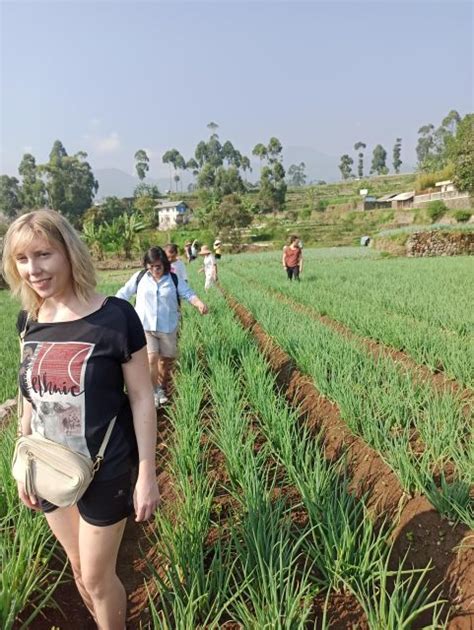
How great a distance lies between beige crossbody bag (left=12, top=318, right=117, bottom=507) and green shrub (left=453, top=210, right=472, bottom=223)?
94.4 feet

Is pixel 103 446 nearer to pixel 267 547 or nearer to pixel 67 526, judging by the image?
pixel 67 526

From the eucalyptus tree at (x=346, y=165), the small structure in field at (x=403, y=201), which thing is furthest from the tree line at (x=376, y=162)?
the small structure in field at (x=403, y=201)

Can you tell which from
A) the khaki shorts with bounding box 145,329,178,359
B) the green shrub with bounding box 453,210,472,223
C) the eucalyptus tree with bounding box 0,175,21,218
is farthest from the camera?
the eucalyptus tree with bounding box 0,175,21,218

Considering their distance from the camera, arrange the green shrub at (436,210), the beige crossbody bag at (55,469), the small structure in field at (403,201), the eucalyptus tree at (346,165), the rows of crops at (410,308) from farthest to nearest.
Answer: the eucalyptus tree at (346,165) < the small structure in field at (403,201) < the green shrub at (436,210) < the rows of crops at (410,308) < the beige crossbody bag at (55,469)

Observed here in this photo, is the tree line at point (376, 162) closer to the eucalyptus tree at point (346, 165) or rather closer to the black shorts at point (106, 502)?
the eucalyptus tree at point (346, 165)

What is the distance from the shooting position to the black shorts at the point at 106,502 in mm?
1258

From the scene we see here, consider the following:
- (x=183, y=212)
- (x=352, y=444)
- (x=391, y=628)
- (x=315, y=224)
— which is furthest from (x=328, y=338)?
(x=183, y=212)

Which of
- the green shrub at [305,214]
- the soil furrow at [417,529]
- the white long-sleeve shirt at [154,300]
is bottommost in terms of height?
the soil furrow at [417,529]

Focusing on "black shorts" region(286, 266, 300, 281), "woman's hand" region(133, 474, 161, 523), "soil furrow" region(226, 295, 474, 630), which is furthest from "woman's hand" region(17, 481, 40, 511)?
"black shorts" region(286, 266, 300, 281)

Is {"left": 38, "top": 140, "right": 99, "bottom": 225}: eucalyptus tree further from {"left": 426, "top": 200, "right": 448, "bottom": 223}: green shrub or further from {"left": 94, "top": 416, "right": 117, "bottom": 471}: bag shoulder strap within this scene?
{"left": 94, "top": 416, "right": 117, "bottom": 471}: bag shoulder strap

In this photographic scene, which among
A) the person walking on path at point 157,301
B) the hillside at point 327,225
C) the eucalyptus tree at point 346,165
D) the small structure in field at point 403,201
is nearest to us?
the person walking on path at point 157,301

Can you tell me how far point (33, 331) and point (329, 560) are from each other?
4.15 ft

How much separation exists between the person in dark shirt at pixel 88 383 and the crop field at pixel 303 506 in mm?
249

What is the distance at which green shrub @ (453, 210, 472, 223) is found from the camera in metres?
25.8
